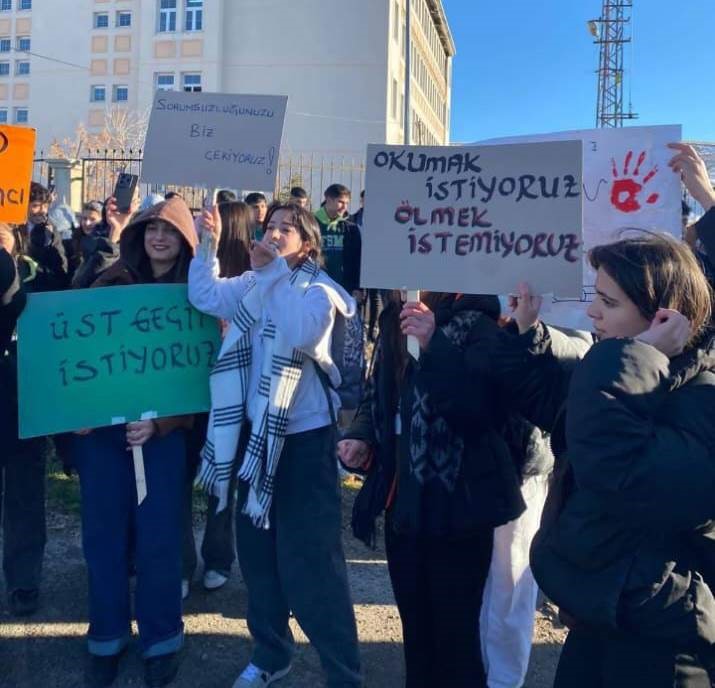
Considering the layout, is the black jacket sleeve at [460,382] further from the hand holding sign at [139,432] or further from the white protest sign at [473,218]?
the hand holding sign at [139,432]

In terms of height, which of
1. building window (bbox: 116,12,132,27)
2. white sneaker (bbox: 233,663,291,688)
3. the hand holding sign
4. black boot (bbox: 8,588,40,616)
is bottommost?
white sneaker (bbox: 233,663,291,688)

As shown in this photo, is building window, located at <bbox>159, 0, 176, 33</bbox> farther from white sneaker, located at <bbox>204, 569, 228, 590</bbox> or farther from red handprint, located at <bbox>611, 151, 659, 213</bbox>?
red handprint, located at <bbox>611, 151, 659, 213</bbox>

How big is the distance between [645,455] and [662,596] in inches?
13.5

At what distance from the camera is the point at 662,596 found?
165cm

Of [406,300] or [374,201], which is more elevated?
[374,201]

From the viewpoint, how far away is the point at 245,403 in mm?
2816

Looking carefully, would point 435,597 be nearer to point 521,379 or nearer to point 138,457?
point 521,379

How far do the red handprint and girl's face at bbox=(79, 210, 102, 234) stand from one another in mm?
4190

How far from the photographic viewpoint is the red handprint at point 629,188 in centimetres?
285

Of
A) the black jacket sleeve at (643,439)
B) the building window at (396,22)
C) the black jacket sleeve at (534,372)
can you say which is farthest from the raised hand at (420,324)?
the building window at (396,22)

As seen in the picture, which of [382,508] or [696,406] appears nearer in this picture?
[696,406]

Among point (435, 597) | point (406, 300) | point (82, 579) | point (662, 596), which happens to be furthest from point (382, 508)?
point (82, 579)

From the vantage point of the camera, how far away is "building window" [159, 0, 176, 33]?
118 feet

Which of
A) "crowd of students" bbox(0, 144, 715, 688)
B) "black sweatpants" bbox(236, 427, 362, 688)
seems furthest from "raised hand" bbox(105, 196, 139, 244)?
"black sweatpants" bbox(236, 427, 362, 688)
